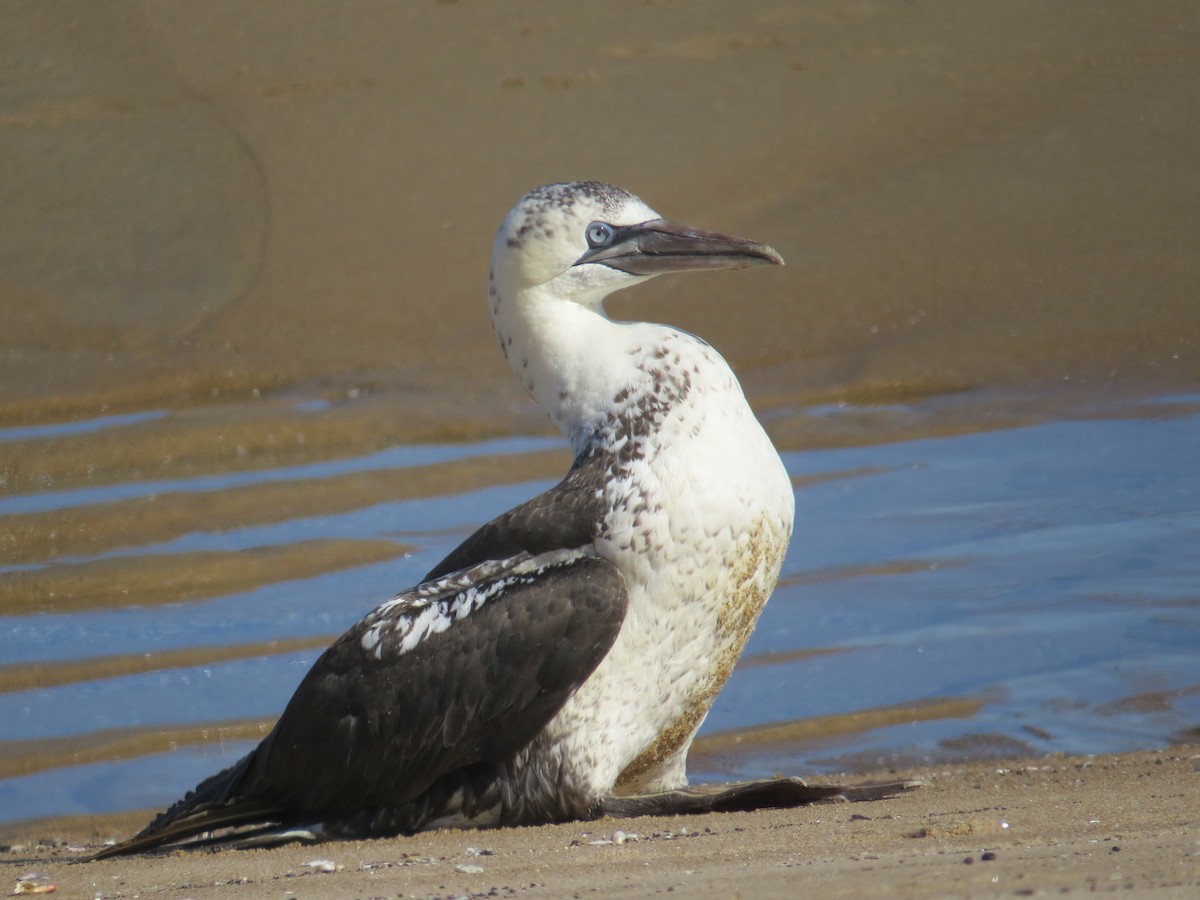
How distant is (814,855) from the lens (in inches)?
150

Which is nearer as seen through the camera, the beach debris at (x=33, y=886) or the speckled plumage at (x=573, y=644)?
the beach debris at (x=33, y=886)

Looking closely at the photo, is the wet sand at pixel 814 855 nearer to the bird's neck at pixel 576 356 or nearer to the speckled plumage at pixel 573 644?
the speckled plumage at pixel 573 644

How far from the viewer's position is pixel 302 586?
27.3 feet

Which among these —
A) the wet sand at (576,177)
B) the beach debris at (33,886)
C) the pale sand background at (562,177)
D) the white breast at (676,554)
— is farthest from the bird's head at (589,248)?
the wet sand at (576,177)

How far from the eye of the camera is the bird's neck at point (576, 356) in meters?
5.11

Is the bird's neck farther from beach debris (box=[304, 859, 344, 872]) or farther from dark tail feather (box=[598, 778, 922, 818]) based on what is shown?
beach debris (box=[304, 859, 344, 872])

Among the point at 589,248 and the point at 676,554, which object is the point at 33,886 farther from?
the point at 589,248

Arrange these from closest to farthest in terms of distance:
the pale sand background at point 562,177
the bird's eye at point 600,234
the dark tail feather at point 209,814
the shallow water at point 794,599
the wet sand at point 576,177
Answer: the dark tail feather at point 209,814 < the bird's eye at point 600,234 < the shallow water at point 794,599 < the pale sand background at point 562,177 < the wet sand at point 576,177

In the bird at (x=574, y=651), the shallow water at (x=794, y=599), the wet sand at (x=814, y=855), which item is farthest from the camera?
the shallow water at (x=794, y=599)

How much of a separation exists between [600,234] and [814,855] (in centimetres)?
228

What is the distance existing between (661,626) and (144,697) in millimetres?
3146

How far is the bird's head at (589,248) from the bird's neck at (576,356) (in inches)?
2.5

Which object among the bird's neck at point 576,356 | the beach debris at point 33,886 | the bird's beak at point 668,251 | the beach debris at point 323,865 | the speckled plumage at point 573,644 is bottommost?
the beach debris at point 323,865

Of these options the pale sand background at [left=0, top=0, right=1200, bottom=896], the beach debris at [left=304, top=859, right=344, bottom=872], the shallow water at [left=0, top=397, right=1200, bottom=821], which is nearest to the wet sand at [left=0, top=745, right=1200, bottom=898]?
the beach debris at [left=304, top=859, right=344, bottom=872]
